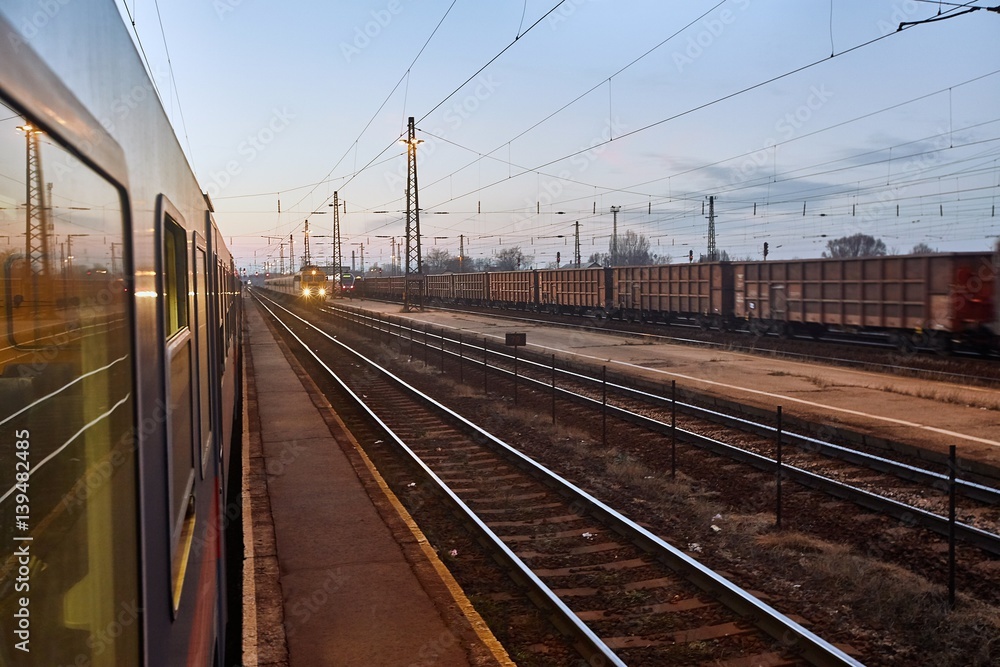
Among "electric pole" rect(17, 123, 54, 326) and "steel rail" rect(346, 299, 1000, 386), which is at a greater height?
"electric pole" rect(17, 123, 54, 326)

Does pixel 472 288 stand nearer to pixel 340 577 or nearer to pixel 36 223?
pixel 340 577

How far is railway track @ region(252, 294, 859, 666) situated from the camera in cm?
513

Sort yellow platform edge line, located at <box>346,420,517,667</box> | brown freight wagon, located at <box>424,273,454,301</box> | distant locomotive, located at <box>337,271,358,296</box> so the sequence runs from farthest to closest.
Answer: distant locomotive, located at <box>337,271,358,296</box> → brown freight wagon, located at <box>424,273,454,301</box> → yellow platform edge line, located at <box>346,420,517,667</box>

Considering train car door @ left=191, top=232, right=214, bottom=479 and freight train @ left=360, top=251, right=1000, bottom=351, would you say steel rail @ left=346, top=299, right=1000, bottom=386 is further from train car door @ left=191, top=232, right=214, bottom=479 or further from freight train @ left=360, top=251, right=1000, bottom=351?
train car door @ left=191, top=232, right=214, bottom=479

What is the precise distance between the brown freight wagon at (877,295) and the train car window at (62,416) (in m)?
19.8

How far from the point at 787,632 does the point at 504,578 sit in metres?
2.42

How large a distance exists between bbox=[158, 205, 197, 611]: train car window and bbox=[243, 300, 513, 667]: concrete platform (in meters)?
2.66

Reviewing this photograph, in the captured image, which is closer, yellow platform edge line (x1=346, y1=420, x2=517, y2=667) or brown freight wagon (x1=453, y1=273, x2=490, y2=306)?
yellow platform edge line (x1=346, y1=420, x2=517, y2=667)

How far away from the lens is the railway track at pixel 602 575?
202 inches

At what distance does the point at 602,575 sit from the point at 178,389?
4.80m

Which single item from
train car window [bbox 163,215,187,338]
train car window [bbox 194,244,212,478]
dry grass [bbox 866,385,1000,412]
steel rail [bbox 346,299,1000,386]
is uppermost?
train car window [bbox 163,215,187,338]

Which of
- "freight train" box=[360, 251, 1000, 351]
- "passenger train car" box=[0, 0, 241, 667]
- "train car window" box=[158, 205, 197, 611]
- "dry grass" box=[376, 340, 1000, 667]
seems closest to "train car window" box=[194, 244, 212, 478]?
"train car window" box=[158, 205, 197, 611]

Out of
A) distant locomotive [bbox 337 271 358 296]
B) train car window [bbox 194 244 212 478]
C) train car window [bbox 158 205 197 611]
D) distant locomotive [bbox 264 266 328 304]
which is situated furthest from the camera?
distant locomotive [bbox 337 271 358 296]

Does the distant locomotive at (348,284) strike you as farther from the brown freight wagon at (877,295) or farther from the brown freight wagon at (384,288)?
Answer: the brown freight wagon at (877,295)
